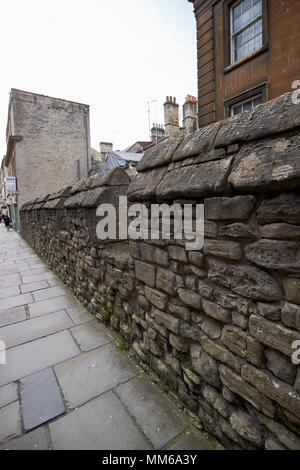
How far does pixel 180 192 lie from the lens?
1.48m

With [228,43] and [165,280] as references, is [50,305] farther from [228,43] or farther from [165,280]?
[228,43]

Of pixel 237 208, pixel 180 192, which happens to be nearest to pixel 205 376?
pixel 237 208

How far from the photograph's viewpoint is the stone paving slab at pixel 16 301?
3.65 m

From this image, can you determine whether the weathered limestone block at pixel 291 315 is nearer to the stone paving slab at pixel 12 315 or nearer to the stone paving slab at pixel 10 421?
the stone paving slab at pixel 10 421

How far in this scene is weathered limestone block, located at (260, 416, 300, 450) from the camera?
1047 millimetres

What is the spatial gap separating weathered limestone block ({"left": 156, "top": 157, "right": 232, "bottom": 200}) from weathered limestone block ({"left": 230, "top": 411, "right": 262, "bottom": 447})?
1243 millimetres

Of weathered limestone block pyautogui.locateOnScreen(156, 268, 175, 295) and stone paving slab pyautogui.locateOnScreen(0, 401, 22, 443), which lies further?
weathered limestone block pyautogui.locateOnScreen(156, 268, 175, 295)

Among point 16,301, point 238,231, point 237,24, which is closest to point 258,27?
point 237,24

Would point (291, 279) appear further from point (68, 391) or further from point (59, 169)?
point (59, 169)

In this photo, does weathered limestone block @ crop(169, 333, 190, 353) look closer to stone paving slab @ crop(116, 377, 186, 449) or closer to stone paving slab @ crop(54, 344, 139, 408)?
stone paving slab @ crop(116, 377, 186, 449)

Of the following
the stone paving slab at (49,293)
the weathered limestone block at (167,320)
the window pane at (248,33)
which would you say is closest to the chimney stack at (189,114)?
the window pane at (248,33)

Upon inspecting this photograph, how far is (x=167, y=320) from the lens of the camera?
5.83 ft

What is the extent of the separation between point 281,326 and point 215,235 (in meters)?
0.54

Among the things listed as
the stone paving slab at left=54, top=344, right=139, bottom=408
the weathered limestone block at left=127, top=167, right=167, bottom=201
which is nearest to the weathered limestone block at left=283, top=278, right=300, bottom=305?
the weathered limestone block at left=127, top=167, right=167, bottom=201
